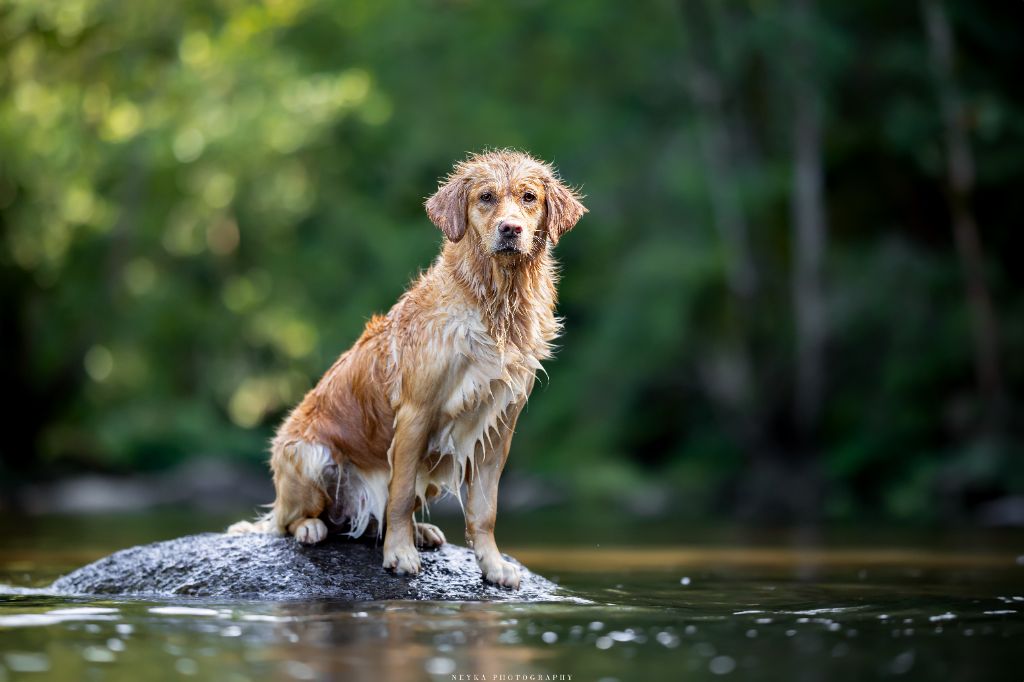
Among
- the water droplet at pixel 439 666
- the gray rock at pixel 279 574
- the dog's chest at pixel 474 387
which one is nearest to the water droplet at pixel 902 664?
the water droplet at pixel 439 666

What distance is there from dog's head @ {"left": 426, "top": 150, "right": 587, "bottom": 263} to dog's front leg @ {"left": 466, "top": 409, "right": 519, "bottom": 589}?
106 centimetres

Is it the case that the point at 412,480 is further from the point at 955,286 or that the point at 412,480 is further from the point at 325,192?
the point at 325,192

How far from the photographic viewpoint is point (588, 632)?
21.2 feet

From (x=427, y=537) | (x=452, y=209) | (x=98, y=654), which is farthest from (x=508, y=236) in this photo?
(x=98, y=654)

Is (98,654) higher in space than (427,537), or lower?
lower

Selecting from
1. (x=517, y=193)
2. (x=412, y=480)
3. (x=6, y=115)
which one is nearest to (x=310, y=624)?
(x=412, y=480)

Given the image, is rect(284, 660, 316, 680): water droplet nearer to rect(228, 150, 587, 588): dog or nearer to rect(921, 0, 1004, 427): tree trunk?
rect(228, 150, 587, 588): dog

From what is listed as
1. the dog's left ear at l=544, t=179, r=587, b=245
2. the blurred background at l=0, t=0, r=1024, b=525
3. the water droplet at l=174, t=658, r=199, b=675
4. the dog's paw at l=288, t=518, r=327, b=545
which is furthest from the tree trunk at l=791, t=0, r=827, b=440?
the water droplet at l=174, t=658, r=199, b=675

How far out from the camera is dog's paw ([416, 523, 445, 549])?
851cm

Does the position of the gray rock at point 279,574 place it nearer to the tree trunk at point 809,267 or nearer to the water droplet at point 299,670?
the water droplet at point 299,670

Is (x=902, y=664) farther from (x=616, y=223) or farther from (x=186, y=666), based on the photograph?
(x=616, y=223)

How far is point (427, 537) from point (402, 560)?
666 mm

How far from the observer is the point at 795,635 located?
21.0 ft

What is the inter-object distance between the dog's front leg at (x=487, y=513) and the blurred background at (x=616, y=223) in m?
13.0
